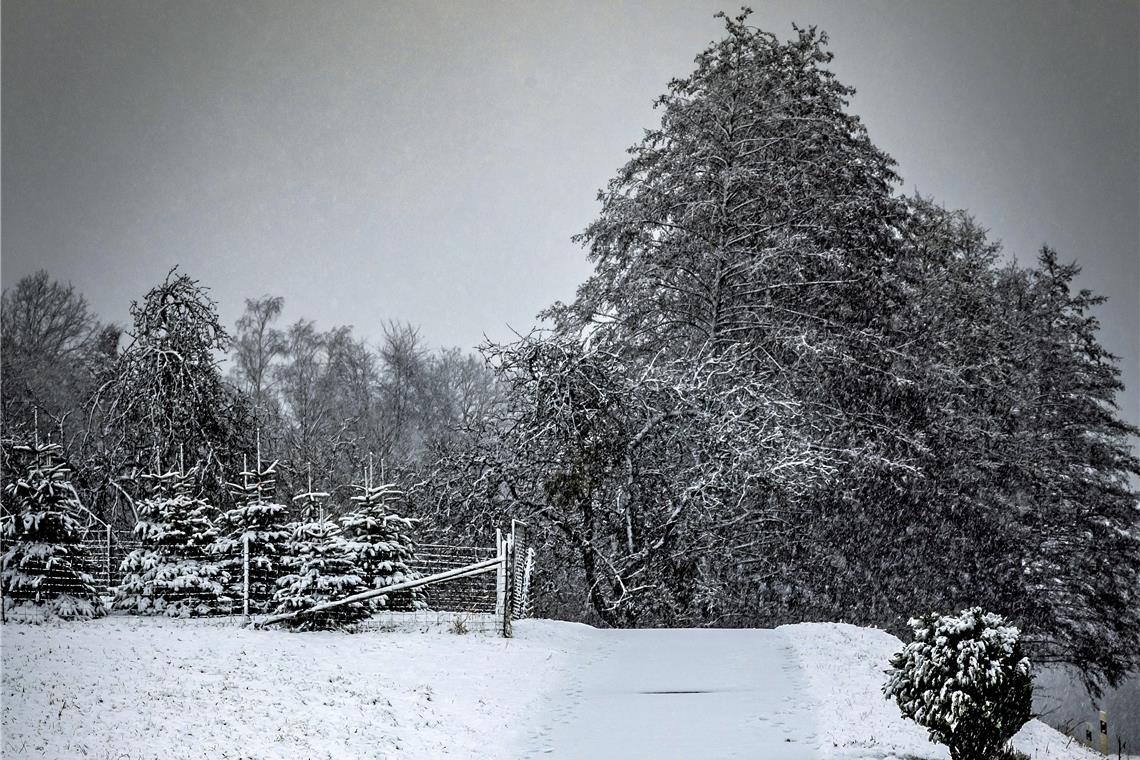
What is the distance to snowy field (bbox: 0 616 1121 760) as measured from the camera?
9.16m

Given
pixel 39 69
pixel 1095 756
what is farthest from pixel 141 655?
pixel 39 69

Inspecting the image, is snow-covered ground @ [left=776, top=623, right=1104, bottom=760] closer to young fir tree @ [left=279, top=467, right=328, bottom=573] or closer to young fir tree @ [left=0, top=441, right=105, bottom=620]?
young fir tree @ [left=279, top=467, right=328, bottom=573]

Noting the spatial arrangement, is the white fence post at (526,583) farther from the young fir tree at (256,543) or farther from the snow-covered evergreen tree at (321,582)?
the young fir tree at (256,543)

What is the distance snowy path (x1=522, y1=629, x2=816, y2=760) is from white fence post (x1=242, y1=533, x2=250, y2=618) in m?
5.29

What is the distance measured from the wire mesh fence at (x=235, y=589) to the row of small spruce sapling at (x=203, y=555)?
0.02 m

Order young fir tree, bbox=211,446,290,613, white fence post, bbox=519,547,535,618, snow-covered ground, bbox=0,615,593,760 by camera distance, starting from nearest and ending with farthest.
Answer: snow-covered ground, bbox=0,615,593,760 → young fir tree, bbox=211,446,290,613 → white fence post, bbox=519,547,535,618

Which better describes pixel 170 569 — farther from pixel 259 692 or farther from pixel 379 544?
pixel 259 692

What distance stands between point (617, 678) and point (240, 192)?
64.2m

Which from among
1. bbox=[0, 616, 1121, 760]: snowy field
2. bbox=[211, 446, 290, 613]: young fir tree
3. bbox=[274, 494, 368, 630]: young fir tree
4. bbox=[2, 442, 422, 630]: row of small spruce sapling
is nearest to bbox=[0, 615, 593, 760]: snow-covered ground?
bbox=[0, 616, 1121, 760]: snowy field

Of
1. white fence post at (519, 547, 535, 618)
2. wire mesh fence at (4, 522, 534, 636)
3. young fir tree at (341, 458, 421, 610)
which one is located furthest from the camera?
white fence post at (519, 547, 535, 618)

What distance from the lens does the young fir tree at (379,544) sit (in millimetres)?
16516

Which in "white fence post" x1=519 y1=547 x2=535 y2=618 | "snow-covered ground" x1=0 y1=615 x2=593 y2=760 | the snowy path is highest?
"white fence post" x1=519 y1=547 x2=535 y2=618

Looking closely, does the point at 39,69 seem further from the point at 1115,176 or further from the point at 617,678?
the point at 1115,176

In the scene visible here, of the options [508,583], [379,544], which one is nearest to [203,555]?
[379,544]
